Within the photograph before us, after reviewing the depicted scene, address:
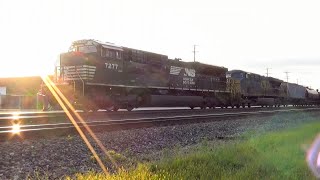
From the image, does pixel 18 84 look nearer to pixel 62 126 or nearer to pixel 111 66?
pixel 111 66

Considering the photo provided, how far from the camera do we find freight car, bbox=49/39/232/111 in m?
17.8

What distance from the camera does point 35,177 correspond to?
5.75 meters

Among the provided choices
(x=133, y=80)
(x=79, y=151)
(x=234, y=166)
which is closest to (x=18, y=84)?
(x=133, y=80)

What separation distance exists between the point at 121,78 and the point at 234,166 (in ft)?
43.6

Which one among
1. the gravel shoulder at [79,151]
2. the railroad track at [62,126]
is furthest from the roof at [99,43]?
the gravel shoulder at [79,151]

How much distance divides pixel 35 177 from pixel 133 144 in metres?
4.22

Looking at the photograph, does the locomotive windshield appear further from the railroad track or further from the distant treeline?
the distant treeline

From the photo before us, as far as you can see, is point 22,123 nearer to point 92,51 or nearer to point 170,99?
point 92,51

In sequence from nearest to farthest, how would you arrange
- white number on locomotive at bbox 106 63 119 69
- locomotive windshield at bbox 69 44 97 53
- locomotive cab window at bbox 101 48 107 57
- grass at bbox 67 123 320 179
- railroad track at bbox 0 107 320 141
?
grass at bbox 67 123 320 179 → railroad track at bbox 0 107 320 141 → locomotive windshield at bbox 69 44 97 53 → locomotive cab window at bbox 101 48 107 57 → white number on locomotive at bbox 106 63 119 69

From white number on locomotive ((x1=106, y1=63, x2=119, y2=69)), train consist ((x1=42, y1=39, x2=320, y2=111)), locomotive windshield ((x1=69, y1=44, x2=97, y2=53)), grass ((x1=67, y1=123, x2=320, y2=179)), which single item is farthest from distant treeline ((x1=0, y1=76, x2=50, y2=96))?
grass ((x1=67, y1=123, x2=320, y2=179))

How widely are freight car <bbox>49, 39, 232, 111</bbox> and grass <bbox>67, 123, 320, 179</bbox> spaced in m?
9.98

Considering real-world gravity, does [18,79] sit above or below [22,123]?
above

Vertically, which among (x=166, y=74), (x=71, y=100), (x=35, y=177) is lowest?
(x=35, y=177)

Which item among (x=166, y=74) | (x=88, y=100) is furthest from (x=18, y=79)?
(x=88, y=100)
